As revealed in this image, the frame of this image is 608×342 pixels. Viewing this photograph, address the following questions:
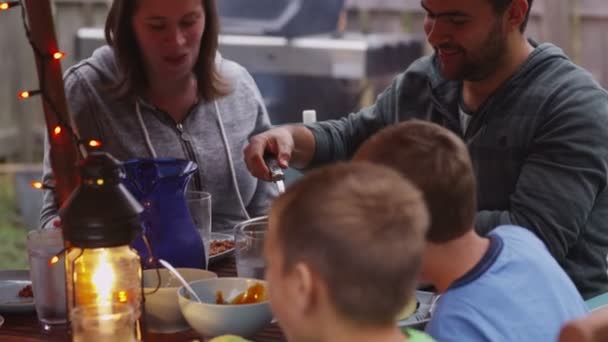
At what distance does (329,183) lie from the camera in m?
1.36

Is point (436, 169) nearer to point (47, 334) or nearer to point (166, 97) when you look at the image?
point (47, 334)

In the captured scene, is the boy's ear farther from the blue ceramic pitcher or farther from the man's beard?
the man's beard

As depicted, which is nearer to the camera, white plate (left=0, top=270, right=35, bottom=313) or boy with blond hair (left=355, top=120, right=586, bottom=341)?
boy with blond hair (left=355, top=120, right=586, bottom=341)

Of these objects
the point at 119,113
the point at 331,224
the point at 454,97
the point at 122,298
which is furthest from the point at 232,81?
the point at 331,224

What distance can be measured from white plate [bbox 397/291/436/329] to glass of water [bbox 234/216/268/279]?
30cm

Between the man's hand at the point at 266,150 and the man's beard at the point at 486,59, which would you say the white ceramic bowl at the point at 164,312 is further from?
the man's beard at the point at 486,59

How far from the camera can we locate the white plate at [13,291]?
1987mm

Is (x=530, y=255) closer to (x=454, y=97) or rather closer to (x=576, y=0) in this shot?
(x=454, y=97)

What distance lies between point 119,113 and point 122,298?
1.10 m

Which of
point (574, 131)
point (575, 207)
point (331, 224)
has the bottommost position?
point (575, 207)

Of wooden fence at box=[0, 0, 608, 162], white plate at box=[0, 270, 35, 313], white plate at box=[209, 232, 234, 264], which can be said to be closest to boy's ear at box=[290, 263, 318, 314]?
Answer: white plate at box=[0, 270, 35, 313]

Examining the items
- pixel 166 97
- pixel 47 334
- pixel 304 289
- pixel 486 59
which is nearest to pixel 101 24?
pixel 166 97

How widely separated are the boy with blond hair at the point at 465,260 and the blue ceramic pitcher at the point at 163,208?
432 mm

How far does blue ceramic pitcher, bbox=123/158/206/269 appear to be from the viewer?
204 centimetres
